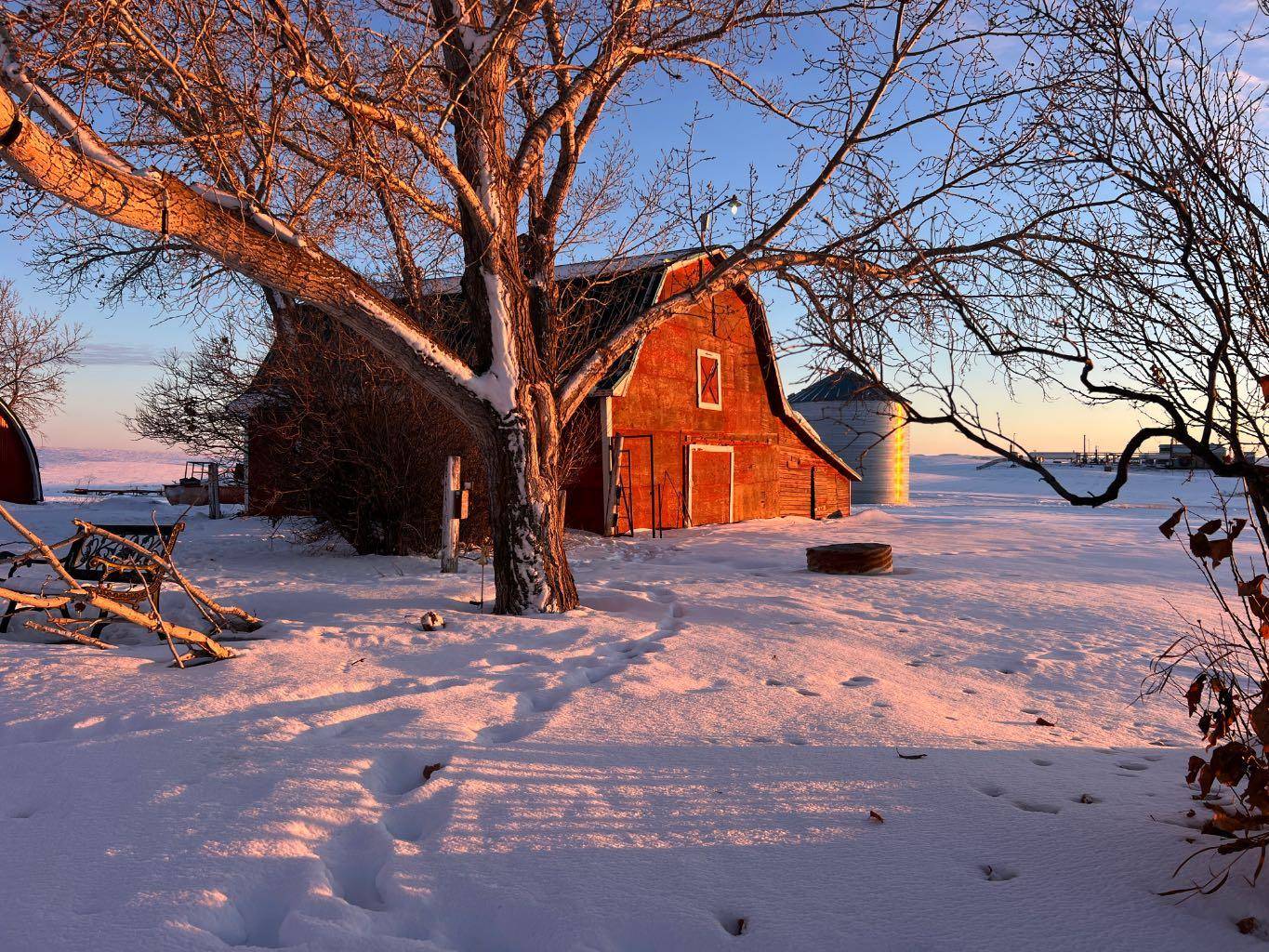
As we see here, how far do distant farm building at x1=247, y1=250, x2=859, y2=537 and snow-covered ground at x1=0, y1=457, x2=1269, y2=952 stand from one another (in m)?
7.03

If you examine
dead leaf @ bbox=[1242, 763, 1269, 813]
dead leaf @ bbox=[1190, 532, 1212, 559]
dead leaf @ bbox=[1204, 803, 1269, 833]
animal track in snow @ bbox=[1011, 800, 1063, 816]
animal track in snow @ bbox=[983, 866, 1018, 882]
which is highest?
dead leaf @ bbox=[1190, 532, 1212, 559]

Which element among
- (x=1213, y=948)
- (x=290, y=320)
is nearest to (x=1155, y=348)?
(x=1213, y=948)

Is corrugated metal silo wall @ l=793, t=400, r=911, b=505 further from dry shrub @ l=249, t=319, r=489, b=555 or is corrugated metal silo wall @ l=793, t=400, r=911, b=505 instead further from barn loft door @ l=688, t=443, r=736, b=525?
dry shrub @ l=249, t=319, r=489, b=555

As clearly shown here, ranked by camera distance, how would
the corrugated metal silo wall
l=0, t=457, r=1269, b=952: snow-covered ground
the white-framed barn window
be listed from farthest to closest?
the corrugated metal silo wall, the white-framed barn window, l=0, t=457, r=1269, b=952: snow-covered ground

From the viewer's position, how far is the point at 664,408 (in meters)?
18.4

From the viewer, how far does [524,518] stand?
24.3 feet

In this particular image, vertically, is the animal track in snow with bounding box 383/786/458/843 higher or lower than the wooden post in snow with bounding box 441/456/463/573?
lower

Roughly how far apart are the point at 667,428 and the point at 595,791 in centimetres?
1505

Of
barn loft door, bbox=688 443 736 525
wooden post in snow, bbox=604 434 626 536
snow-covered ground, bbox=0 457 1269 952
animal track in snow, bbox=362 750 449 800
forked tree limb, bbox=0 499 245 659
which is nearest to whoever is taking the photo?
snow-covered ground, bbox=0 457 1269 952

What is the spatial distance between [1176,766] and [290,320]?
40.5 feet

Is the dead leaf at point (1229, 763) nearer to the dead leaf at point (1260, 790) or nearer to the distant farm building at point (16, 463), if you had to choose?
the dead leaf at point (1260, 790)

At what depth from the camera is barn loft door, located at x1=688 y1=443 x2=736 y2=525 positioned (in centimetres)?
1920

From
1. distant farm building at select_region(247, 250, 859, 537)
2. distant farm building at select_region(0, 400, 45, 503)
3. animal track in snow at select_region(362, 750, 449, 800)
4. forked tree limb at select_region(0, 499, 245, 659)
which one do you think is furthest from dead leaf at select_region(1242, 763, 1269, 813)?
distant farm building at select_region(0, 400, 45, 503)

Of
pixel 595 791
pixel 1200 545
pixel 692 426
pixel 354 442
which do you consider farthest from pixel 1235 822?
pixel 692 426
